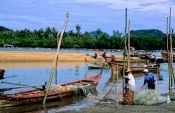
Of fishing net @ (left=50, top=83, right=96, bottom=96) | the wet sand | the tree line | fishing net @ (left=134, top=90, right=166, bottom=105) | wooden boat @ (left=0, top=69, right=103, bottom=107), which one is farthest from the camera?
the tree line

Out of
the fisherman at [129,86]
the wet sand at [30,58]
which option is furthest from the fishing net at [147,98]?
the wet sand at [30,58]

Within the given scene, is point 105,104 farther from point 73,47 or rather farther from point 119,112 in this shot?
point 73,47

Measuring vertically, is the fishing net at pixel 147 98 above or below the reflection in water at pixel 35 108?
above

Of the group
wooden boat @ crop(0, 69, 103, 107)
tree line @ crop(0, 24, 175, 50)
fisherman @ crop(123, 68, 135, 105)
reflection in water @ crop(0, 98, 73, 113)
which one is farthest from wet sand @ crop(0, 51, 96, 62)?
tree line @ crop(0, 24, 175, 50)

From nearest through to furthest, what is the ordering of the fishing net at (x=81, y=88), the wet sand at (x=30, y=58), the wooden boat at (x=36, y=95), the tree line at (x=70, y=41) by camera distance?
the wooden boat at (x=36, y=95), the fishing net at (x=81, y=88), the wet sand at (x=30, y=58), the tree line at (x=70, y=41)

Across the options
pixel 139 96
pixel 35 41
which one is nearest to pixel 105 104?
pixel 139 96

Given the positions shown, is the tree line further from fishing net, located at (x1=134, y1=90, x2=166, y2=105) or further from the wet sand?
fishing net, located at (x1=134, y1=90, x2=166, y2=105)

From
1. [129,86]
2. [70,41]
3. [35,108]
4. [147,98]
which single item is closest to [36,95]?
[35,108]

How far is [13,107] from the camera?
21.9 metres

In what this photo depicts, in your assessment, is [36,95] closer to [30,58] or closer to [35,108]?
[35,108]

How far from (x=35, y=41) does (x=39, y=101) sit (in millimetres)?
143131

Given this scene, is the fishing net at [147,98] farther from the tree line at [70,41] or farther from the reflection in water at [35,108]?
the tree line at [70,41]

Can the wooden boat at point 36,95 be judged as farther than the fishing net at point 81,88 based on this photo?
No

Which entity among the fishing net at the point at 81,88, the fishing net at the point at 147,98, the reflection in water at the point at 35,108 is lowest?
the reflection in water at the point at 35,108
